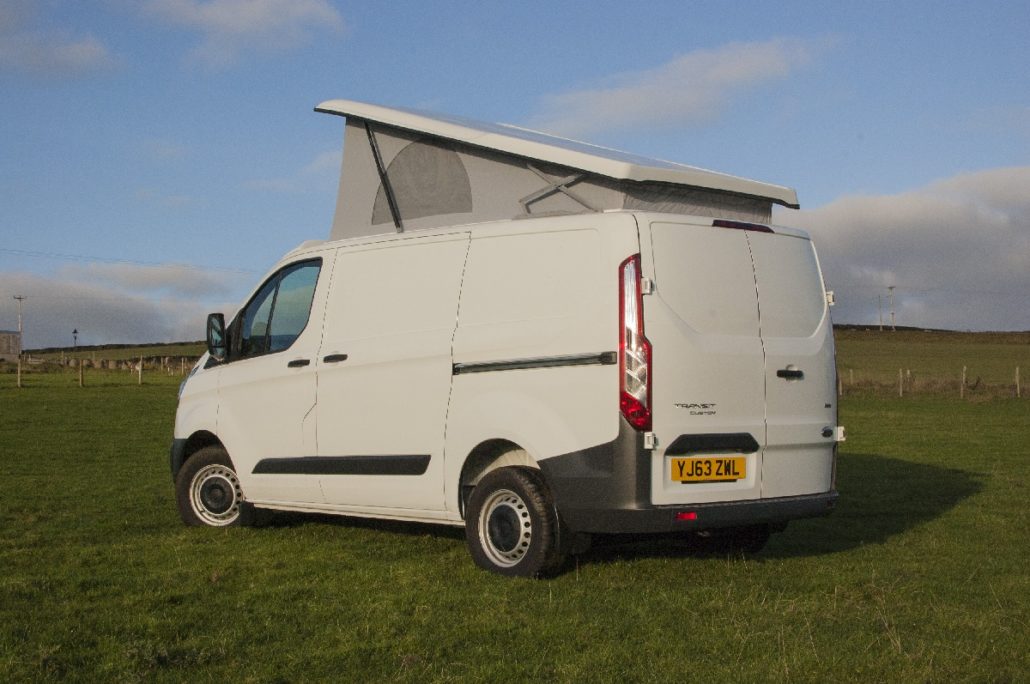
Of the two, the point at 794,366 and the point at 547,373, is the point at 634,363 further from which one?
the point at 794,366

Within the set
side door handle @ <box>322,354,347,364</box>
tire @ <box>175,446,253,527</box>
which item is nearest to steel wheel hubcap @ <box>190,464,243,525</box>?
tire @ <box>175,446,253,527</box>

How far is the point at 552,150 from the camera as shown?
26.1 ft

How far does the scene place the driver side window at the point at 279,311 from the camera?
9.26 meters

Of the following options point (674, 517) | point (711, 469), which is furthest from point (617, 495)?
point (711, 469)

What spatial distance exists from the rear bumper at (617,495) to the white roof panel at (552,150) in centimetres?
175

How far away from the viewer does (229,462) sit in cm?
980

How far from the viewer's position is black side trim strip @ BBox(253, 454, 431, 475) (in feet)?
26.9

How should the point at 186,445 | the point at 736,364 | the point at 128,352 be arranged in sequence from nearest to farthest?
the point at 736,364
the point at 186,445
the point at 128,352

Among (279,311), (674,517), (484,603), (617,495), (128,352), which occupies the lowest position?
(484,603)

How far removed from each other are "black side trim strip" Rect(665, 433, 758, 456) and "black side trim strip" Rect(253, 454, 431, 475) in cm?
185

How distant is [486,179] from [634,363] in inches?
91.3

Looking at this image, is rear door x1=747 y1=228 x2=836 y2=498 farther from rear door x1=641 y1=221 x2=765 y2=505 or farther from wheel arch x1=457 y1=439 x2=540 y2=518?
wheel arch x1=457 y1=439 x2=540 y2=518

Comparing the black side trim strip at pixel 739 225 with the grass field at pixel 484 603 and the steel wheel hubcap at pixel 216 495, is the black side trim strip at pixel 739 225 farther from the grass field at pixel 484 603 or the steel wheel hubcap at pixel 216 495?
the steel wheel hubcap at pixel 216 495

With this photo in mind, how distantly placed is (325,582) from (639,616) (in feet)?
6.82
